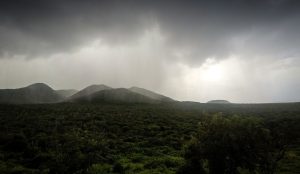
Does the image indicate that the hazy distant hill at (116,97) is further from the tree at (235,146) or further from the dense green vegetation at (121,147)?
the tree at (235,146)

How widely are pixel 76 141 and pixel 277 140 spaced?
1527 centimetres

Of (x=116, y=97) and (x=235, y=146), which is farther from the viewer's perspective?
(x=116, y=97)

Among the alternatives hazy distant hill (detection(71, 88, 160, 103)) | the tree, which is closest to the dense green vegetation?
the tree

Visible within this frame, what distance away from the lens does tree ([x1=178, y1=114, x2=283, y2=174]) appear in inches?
720

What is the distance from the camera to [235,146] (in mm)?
18031

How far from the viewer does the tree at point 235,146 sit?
1828 cm

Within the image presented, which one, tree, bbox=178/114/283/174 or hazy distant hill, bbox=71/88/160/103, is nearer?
tree, bbox=178/114/283/174

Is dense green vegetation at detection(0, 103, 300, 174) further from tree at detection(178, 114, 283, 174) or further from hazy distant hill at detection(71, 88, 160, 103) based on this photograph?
hazy distant hill at detection(71, 88, 160, 103)

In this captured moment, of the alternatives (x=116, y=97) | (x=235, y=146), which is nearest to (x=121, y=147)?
(x=235, y=146)

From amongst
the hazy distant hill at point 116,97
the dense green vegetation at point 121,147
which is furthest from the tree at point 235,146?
the hazy distant hill at point 116,97

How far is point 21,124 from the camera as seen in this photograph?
1610 inches

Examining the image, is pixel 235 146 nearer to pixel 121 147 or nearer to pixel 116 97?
pixel 121 147

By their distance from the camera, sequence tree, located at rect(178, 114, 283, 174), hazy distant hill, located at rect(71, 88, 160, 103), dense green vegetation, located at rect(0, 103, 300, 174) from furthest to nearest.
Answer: hazy distant hill, located at rect(71, 88, 160, 103) → dense green vegetation, located at rect(0, 103, 300, 174) → tree, located at rect(178, 114, 283, 174)

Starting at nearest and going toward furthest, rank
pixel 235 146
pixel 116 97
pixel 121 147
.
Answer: pixel 235 146 < pixel 121 147 < pixel 116 97
